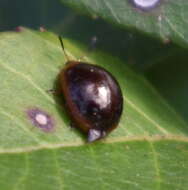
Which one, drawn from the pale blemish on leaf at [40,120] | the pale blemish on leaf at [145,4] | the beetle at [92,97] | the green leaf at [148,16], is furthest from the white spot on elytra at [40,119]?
the pale blemish on leaf at [145,4]

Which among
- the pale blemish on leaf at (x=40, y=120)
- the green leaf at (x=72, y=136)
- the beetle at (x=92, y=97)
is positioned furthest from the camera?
the beetle at (x=92, y=97)

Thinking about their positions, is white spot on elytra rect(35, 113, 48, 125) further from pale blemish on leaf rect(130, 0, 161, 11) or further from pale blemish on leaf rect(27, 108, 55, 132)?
pale blemish on leaf rect(130, 0, 161, 11)

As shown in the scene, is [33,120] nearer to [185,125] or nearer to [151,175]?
[151,175]

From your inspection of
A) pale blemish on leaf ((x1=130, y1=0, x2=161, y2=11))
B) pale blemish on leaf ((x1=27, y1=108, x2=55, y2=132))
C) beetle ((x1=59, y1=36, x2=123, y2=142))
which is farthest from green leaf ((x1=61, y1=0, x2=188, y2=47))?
pale blemish on leaf ((x1=27, y1=108, x2=55, y2=132))

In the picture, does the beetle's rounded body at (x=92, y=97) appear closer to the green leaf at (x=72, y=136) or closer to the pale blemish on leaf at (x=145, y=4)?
the green leaf at (x=72, y=136)

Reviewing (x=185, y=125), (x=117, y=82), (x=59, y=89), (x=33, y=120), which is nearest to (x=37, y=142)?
(x=33, y=120)
